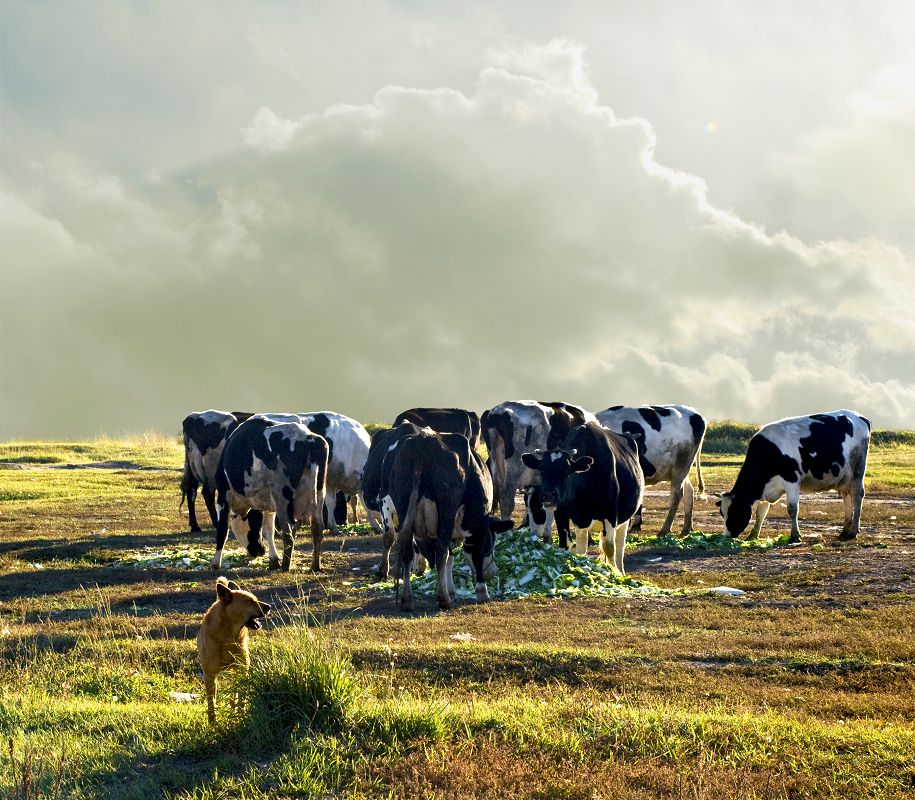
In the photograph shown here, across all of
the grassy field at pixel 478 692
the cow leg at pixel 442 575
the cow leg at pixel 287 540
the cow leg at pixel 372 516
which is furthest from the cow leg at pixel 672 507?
the cow leg at pixel 442 575

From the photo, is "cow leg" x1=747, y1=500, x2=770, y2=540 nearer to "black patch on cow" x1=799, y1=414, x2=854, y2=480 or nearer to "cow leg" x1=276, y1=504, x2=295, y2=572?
"black patch on cow" x1=799, y1=414, x2=854, y2=480

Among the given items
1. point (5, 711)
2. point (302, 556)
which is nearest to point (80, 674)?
point (5, 711)

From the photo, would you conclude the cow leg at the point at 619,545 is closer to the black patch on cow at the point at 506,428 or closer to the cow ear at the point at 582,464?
the cow ear at the point at 582,464

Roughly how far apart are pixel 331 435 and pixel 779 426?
11734 mm

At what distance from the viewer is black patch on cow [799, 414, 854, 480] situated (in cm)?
2436

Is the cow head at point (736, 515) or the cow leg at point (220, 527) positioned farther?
the cow head at point (736, 515)

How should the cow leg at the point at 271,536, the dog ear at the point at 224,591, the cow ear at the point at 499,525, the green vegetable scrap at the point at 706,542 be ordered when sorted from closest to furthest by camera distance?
1. the dog ear at the point at 224,591
2. the cow ear at the point at 499,525
3. the cow leg at the point at 271,536
4. the green vegetable scrap at the point at 706,542

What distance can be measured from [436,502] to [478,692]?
4.99 meters

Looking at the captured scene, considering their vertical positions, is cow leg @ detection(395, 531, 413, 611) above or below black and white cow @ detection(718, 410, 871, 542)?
below

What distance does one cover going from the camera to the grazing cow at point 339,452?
27.5 meters

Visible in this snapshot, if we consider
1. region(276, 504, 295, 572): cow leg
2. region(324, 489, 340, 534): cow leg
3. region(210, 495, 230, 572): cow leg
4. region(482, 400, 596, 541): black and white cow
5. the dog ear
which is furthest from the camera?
region(324, 489, 340, 534): cow leg

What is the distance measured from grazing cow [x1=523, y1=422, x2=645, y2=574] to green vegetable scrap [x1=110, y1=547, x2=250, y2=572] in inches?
285

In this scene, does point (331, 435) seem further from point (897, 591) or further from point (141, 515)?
point (897, 591)

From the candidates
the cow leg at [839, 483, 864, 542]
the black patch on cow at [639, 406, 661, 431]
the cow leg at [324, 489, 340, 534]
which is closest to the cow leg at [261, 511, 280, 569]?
the cow leg at [324, 489, 340, 534]
